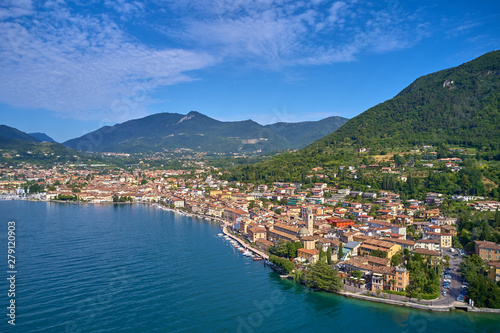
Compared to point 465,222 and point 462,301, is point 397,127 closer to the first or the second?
point 465,222

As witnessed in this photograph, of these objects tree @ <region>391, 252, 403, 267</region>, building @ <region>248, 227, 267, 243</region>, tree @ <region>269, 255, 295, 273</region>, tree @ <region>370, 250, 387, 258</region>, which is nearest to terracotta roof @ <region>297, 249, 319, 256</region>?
tree @ <region>269, 255, 295, 273</region>

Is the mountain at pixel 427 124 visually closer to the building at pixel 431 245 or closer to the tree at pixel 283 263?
the building at pixel 431 245

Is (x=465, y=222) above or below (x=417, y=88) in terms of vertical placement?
below

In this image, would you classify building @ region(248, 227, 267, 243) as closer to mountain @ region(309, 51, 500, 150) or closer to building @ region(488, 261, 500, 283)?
building @ region(488, 261, 500, 283)

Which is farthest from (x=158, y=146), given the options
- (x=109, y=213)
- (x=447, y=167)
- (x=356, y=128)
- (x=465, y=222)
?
(x=465, y=222)

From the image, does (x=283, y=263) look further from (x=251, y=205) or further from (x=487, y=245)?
(x=251, y=205)

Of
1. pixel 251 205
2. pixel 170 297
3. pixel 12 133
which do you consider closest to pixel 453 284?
pixel 170 297
